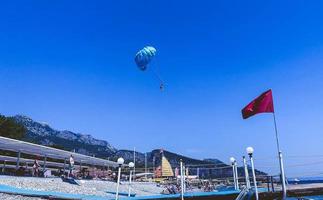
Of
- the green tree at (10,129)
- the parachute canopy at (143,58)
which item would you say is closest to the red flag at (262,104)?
the parachute canopy at (143,58)

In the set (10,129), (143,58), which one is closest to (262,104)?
(143,58)

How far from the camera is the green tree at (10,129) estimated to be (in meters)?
75.8

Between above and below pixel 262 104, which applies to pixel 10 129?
above

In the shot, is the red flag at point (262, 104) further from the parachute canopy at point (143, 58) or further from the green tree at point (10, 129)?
the green tree at point (10, 129)

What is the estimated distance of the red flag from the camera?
14555 millimetres

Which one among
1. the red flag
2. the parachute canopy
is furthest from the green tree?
the red flag

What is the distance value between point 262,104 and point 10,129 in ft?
238

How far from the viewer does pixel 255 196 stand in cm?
1459

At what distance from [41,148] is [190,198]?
2235cm

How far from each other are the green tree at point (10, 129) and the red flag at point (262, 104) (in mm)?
69447

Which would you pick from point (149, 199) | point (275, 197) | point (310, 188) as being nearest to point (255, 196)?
point (275, 197)

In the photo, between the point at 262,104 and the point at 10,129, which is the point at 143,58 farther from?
the point at 10,129

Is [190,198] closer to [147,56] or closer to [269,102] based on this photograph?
[269,102]

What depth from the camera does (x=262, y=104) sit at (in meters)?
14.6
